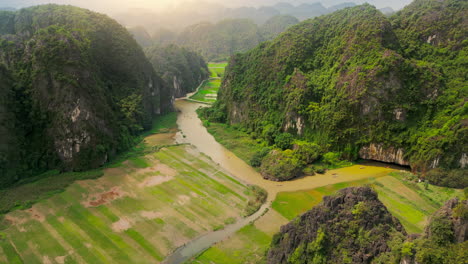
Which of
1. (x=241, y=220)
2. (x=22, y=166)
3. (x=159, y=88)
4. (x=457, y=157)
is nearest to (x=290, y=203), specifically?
(x=241, y=220)

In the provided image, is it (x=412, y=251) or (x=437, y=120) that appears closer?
(x=412, y=251)

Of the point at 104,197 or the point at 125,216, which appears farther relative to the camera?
the point at 104,197

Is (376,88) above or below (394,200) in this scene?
above

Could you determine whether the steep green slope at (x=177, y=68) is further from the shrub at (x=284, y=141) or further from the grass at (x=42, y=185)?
the shrub at (x=284, y=141)

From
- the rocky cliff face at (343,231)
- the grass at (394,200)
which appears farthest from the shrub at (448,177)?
the rocky cliff face at (343,231)

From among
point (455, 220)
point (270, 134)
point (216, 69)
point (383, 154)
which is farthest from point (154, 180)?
point (216, 69)

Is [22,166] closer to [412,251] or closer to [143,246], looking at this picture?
[143,246]

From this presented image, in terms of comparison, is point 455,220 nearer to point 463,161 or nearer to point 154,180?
point 463,161
